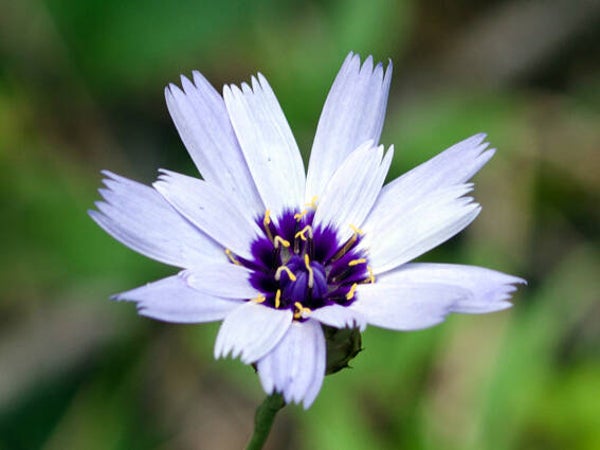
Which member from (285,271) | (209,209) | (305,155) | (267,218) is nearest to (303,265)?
(285,271)

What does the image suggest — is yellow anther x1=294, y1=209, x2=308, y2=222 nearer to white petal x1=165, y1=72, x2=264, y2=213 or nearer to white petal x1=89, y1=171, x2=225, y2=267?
white petal x1=165, y1=72, x2=264, y2=213

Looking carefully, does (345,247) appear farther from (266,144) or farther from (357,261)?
(266,144)

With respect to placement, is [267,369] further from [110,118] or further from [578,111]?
[578,111]

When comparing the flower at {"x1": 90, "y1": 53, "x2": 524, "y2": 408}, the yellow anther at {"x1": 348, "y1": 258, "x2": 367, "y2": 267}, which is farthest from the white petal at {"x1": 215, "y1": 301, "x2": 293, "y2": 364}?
the yellow anther at {"x1": 348, "y1": 258, "x2": 367, "y2": 267}

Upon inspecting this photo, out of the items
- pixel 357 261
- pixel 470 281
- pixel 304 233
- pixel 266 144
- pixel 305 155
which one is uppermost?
pixel 305 155

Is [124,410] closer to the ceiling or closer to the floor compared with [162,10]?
closer to the floor

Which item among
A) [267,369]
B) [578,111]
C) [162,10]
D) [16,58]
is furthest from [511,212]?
[267,369]
